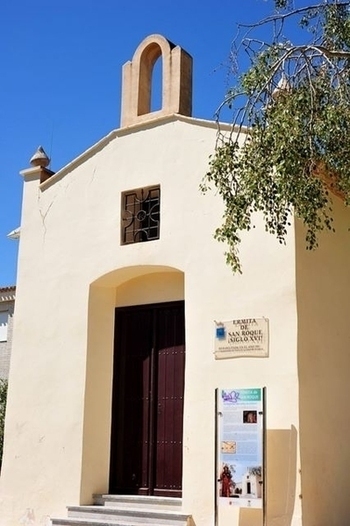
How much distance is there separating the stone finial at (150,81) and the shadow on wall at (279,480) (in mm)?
5110

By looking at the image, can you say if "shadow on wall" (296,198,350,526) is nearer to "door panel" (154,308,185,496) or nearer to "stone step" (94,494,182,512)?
"stone step" (94,494,182,512)

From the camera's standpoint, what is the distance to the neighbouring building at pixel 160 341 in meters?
9.30

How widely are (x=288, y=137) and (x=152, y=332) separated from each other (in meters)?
4.32

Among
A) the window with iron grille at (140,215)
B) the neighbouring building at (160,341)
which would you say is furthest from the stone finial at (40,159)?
the window with iron grille at (140,215)

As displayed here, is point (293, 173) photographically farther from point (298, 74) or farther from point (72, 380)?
point (72, 380)

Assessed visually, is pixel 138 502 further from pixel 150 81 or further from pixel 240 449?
pixel 150 81

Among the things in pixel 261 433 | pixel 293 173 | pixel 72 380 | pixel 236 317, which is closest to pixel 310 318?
pixel 236 317

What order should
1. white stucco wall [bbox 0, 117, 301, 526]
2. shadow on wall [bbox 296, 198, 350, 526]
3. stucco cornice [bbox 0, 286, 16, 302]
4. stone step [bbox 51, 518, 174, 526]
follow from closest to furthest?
shadow on wall [bbox 296, 198, 350, 526] < white stucco wall [bbox 0, 117, 301, 526] < stone step [bbox 51, 518, 174, 526] < stucco cornice [bbox 0, 286, 16, 302]

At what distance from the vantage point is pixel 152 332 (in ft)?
37.3

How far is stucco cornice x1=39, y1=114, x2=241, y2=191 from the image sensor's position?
35.3ft

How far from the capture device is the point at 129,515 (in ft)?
32.5

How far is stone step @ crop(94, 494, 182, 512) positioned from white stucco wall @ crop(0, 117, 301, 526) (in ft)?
1.04

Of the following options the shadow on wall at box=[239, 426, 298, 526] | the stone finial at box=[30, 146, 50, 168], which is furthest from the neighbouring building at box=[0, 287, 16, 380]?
the shadow on wall at box=[239, 426, 298, 526]

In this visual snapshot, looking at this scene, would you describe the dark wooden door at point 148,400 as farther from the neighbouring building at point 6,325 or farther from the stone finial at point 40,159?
the neighbouring building at point 6,325
